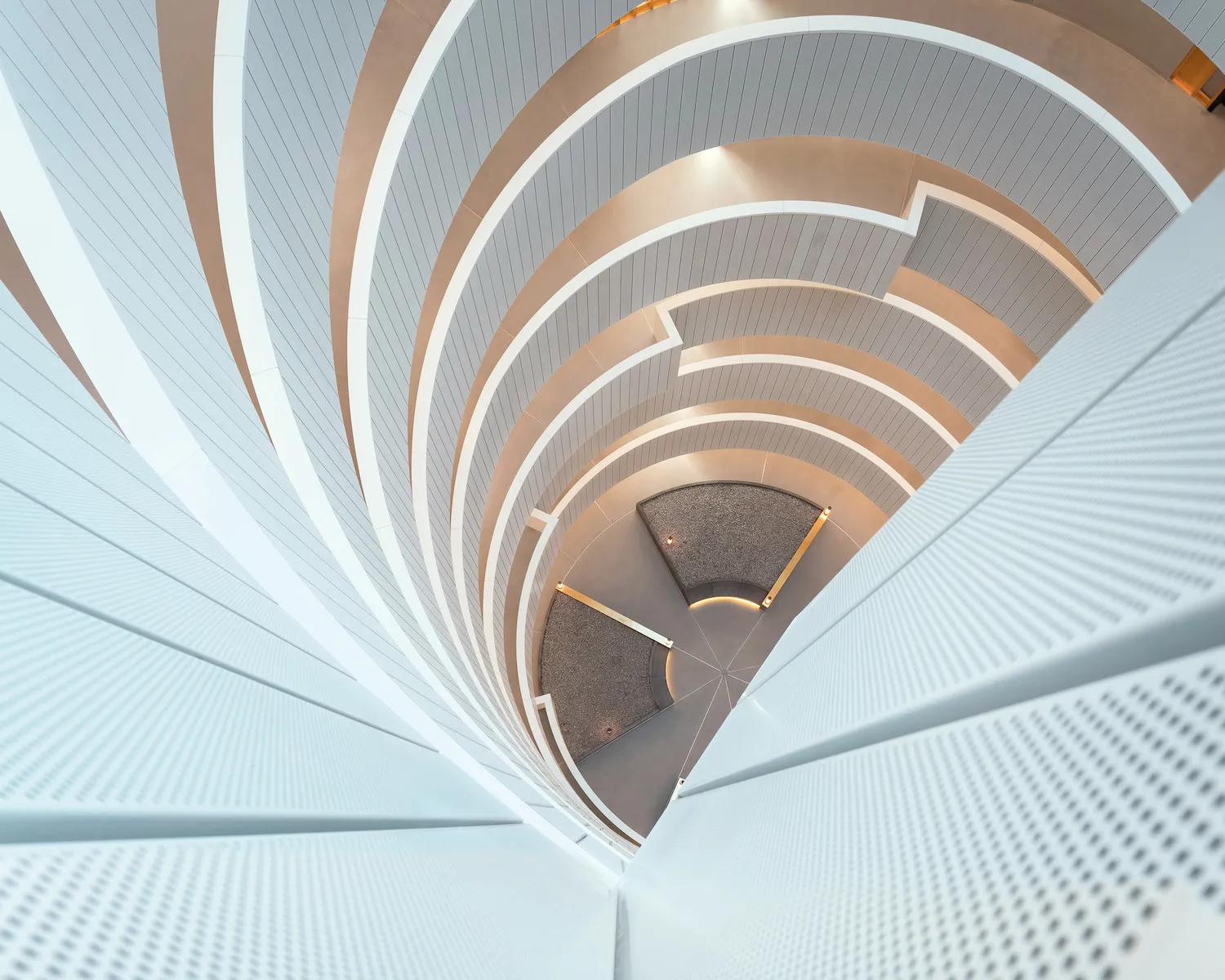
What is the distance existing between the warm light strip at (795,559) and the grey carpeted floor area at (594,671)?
2649 millimetres

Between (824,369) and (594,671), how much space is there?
25.1ft

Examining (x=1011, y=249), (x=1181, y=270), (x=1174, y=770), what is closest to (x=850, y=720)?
(x=1174, y=770)

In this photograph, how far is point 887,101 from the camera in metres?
9.67

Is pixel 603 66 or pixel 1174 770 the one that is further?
pixel 603 66

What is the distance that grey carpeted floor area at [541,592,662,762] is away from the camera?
14969 mm

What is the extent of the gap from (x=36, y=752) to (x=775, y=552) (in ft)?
51.4

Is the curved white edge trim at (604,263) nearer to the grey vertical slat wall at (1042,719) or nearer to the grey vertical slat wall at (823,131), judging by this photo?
the grey vertical slat wall at (823,131)

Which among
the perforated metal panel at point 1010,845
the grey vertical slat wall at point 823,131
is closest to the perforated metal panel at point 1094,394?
the perforated metal panel at point 1010,845

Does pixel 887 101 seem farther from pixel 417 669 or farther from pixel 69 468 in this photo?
pixel 69 468

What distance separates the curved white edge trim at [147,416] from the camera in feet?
11.2

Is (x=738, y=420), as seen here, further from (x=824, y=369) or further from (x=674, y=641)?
(x=674, y=641)

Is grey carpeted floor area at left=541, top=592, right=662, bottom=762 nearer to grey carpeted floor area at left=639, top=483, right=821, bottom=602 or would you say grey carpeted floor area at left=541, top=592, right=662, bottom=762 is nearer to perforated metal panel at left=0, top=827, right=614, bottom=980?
grey carpeted floor area at left=639, top=483, right=821, bottom=602

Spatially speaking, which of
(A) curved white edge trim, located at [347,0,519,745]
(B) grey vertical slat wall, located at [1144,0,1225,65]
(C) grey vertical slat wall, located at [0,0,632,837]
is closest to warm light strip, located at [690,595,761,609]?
(A) curved white edge trim, located at [347,0,519,745]

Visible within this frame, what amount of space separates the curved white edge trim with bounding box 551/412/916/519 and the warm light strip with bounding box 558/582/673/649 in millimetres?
2187
